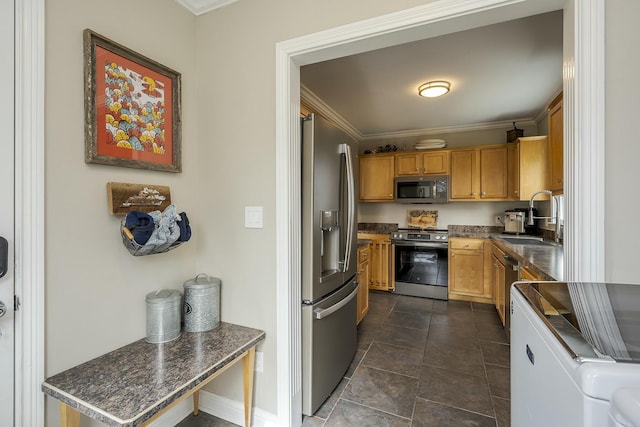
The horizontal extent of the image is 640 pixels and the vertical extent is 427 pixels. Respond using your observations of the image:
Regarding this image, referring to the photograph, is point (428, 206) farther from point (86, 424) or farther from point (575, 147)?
point (86, 424)

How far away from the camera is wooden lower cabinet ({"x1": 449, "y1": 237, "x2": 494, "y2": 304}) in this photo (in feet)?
12.4

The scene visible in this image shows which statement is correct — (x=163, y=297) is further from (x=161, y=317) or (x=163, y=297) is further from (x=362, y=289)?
(x=362, y=289)

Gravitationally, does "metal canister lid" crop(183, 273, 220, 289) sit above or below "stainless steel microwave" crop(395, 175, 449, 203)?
below

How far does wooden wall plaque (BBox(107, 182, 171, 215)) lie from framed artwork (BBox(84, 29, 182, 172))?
11 centimetres


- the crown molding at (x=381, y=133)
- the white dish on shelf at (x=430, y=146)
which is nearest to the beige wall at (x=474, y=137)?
the crown molding at (x=381, y=133)

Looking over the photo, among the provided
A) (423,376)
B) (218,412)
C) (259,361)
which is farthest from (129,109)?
(423,376)

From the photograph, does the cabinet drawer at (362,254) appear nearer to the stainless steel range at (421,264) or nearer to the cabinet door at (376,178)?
the stainless steel range at (421,264)

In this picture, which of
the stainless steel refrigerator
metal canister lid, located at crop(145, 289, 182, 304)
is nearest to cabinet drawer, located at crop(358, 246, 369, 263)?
the stainless steel refrigerator

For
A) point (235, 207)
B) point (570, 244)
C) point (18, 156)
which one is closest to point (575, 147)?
point (570, 244)

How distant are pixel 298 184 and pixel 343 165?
0.56m

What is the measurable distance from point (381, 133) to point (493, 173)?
1869 millimetres

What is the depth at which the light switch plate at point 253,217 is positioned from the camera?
63.2 inches

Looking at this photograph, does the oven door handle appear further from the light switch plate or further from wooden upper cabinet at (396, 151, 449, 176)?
the light switch plate

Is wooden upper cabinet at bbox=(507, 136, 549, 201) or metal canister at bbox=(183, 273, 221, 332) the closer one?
metal canister at bbox=(183, 273, 221, 332)
